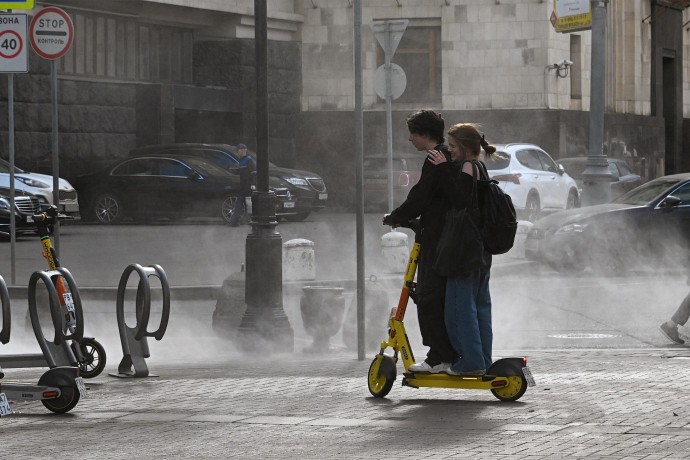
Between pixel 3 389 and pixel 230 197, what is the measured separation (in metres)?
20.0

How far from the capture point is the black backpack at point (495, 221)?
8.66 metres

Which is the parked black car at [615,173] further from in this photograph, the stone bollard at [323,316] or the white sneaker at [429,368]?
the white sneaker at [429,368]

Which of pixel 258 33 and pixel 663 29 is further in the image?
pixel 663 29

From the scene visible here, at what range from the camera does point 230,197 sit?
1107 inches

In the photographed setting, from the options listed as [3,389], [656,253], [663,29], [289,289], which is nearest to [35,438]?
[3,389]

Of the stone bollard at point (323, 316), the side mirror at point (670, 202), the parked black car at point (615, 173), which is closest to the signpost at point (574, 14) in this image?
the side mirror at point (670, 202)

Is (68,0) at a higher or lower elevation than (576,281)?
higher

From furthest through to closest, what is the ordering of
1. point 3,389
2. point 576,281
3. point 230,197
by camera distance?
point 230,197, point 576,281, point 3,389

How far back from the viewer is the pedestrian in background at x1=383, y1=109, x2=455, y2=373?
28.5 feet

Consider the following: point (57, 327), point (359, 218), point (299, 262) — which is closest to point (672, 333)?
point (359, 218)

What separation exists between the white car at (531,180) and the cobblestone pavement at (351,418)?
1741 centimetres

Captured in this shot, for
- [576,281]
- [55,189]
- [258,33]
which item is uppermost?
[258,33]

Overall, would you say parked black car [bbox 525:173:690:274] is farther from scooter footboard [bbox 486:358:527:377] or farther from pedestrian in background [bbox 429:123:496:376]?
scooter footboard [bbox 486:358:527:377]

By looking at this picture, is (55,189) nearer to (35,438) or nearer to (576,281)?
(35,438)
